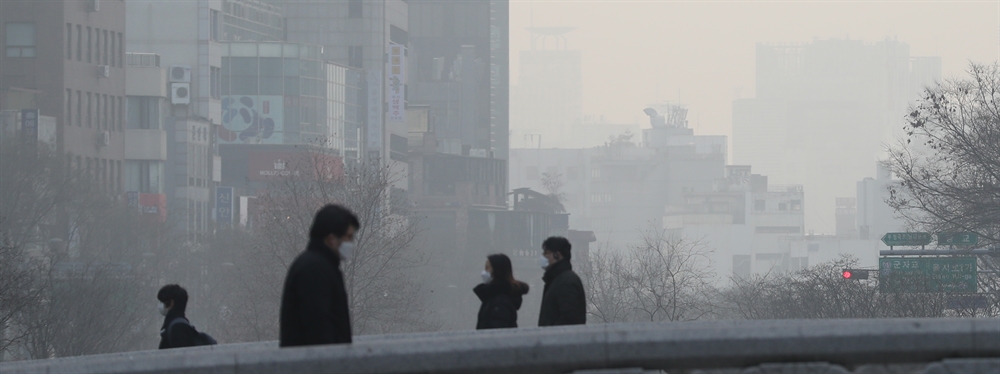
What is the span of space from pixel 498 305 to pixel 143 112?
103 m

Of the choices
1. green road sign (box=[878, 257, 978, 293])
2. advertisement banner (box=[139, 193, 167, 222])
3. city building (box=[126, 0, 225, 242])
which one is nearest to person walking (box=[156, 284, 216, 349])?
green road sign (box=[878, 257, 978, 293])

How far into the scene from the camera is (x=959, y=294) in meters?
40.1

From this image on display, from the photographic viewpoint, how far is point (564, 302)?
1265 cm

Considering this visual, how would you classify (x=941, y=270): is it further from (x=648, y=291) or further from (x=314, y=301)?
(x=648, y=291)

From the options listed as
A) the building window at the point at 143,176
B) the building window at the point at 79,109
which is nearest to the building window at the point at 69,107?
the building window at the point at 79,109

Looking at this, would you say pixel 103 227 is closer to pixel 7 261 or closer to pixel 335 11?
pixel 7 261

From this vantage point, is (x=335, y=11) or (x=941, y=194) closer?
(x=941, y=194)

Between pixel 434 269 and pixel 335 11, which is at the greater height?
pixel 335 11

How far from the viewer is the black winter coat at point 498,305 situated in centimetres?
1256

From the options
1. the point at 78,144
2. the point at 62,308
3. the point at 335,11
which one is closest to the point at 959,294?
the point at 62,308

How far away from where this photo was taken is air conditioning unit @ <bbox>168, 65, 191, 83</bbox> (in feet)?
399

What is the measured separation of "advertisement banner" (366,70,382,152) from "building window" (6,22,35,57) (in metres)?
65.4

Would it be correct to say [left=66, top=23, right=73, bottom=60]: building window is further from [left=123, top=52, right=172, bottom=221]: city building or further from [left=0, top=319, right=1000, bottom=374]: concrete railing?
[left=0, top=319, right=1000, bottom=374]: concrete railing

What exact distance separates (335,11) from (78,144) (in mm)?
→ 80849
